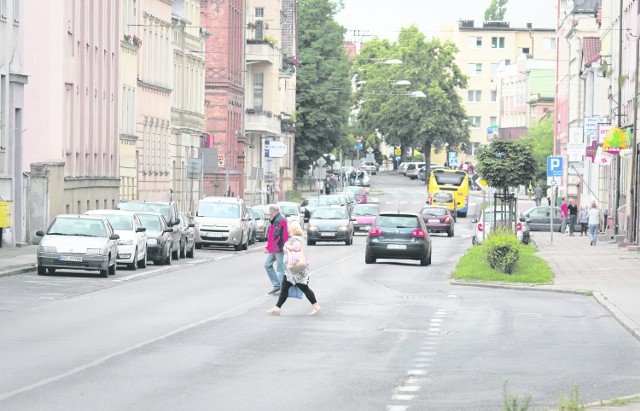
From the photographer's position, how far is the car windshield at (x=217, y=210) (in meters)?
57.6

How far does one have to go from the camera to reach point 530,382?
55.2ft

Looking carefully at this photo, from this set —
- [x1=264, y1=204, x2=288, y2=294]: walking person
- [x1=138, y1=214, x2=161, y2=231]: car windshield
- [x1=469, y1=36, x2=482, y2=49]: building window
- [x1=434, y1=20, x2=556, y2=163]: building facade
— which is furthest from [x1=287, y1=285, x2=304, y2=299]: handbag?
[x1=469, y1=36, x2=482, y2=49]: building window

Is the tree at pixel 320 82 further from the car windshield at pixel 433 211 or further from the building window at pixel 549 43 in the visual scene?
the building window at pixel 549 43

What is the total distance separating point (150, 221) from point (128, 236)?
14.7ft

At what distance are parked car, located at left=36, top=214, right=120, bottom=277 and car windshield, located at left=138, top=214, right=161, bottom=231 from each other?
7.46 meters

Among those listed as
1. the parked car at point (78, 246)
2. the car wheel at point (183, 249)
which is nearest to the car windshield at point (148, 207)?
the car wheel at point (183, 249)

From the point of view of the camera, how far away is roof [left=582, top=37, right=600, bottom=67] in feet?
304

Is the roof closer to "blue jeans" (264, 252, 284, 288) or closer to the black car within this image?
the black car

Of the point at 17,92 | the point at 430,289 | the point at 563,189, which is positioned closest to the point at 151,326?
the point at 430,289

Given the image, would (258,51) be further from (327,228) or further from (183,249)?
(183,249)

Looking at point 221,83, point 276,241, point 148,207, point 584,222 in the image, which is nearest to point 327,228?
point 148,207

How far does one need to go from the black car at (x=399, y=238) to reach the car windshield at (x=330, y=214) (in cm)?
1785

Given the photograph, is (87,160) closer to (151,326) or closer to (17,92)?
(17,92)

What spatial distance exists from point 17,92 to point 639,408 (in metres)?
38.8
